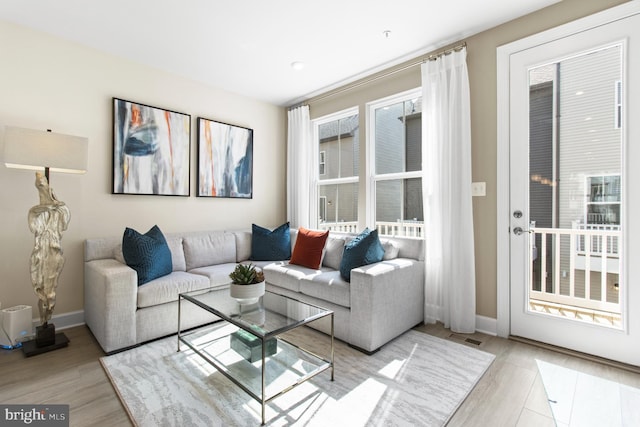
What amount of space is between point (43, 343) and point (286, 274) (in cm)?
194

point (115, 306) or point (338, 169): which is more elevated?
point (338, 169)

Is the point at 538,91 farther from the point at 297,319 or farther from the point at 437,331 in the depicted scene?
the point at 297,319

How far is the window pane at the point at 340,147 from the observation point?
3.86 meters

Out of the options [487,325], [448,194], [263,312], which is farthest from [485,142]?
[263,312]

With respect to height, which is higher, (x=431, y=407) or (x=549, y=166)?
(x=549, y=166)

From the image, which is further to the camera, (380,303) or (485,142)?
(485,142)

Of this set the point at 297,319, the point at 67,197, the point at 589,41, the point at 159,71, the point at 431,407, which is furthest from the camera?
the point at 159,71

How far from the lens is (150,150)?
326cm

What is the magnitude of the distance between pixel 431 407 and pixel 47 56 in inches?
159

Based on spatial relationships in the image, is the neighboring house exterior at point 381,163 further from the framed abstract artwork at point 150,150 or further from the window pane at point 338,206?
the framed abstract artwork at point 150,150

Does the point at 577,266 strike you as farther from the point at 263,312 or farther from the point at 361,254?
the point at 263,312

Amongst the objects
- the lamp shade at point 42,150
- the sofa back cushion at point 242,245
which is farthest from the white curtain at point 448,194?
the lamp shade at point 42,150

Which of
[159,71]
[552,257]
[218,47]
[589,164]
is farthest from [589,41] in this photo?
[159,71]

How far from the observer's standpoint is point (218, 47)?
2906 mm
